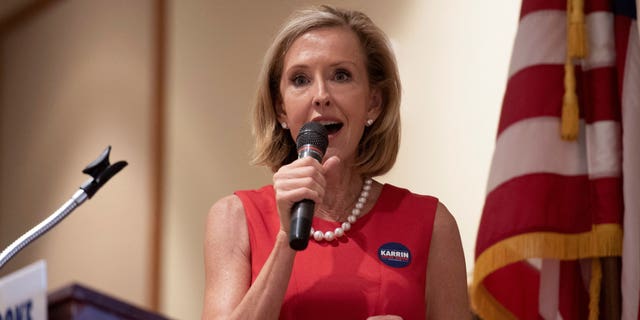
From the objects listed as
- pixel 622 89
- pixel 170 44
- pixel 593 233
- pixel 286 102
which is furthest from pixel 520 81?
pixel 170 44

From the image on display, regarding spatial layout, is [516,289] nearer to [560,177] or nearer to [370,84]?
[560,177]

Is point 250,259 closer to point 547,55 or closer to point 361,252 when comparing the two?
point 361,252

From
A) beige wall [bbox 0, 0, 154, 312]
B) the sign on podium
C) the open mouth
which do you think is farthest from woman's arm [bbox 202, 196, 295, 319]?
beige wall [bbox 0, 0, 154, 312]

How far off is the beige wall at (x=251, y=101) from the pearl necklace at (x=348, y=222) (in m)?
0.82

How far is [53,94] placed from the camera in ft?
14.5

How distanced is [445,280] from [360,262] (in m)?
0.20

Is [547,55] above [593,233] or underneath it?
above

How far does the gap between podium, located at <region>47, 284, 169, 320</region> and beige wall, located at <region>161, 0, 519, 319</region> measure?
1.85 m

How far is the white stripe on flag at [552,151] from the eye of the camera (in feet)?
7.01

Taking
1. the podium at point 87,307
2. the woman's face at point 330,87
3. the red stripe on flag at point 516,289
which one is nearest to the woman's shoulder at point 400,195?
the woman's face at point 330,87

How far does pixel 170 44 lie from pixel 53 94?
0.66 metres

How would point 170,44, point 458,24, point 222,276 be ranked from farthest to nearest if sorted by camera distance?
point 170,44 → point 458,24 → point 222,276

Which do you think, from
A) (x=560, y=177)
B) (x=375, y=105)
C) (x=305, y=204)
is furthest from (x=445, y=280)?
(x=305, y=204)

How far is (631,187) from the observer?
2070 millimetres
